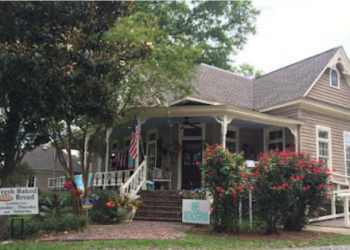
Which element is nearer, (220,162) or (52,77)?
(52,77)

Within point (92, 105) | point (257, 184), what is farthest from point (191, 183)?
point (92, 105)

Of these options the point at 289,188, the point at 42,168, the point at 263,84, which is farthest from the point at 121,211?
the point at 42,168

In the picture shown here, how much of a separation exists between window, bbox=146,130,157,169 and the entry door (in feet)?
5.28

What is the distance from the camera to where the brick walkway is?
762cm

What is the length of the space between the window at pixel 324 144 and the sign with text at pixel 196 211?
25.4ft

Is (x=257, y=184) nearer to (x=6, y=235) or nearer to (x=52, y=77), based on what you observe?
(x=52, y=77)

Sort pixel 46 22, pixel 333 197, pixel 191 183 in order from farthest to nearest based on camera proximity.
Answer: pixel 191 183 < pixel 333 197 < pixel 46 22

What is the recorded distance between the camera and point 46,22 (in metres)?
8.31

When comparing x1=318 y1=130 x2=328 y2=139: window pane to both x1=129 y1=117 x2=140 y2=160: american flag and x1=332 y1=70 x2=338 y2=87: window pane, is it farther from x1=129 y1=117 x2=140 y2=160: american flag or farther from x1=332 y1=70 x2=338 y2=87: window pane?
x1=129 y1=117 x2=140 y2=160: american flag

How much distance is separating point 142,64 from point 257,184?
15.8 feet

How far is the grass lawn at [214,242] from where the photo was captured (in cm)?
667

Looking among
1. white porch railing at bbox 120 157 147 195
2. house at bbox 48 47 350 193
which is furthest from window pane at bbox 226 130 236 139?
white porch railing at bbox 120 157 147 195

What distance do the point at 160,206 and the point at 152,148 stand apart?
5378 mm

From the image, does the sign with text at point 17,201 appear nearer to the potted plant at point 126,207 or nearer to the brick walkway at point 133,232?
the brick walkway at point 133,232
